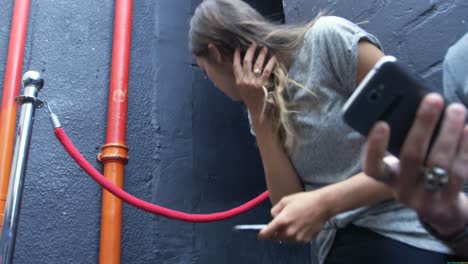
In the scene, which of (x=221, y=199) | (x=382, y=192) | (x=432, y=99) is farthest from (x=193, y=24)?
(x=221, y=199)

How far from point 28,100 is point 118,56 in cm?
77

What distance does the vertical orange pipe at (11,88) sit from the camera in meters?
1.67

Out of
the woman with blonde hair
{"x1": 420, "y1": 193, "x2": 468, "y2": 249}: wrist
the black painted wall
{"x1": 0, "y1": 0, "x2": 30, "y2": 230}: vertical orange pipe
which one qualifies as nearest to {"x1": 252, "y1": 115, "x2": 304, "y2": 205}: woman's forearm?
the woman with blonde hair

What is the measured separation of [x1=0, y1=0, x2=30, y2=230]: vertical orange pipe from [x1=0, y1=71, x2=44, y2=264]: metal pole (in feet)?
1.16

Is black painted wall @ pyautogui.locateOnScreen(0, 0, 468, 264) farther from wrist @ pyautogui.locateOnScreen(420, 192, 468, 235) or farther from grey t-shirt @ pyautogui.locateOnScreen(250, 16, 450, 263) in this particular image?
wrist @ pyautogui.locateOnScreen(420, 192, 468, 235)

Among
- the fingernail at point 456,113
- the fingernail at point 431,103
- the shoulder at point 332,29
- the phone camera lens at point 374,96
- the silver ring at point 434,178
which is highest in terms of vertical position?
the shoulder at point 332,29

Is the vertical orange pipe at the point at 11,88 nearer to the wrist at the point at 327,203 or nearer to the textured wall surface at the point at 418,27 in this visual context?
the wrist at the point at 327,203

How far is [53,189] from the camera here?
1862 mm

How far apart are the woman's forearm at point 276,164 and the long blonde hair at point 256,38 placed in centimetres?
2

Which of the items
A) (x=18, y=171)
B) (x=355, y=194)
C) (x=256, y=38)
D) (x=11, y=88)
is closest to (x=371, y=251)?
(x=355, y=194)

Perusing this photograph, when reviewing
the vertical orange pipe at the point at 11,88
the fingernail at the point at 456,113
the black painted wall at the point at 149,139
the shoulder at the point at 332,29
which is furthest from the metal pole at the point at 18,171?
the fingernail at the point at 456,113

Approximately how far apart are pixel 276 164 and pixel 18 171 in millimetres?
832

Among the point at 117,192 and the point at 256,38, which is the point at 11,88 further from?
the point at 256,38

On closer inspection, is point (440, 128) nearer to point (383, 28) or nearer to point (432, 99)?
point (432, 99)
